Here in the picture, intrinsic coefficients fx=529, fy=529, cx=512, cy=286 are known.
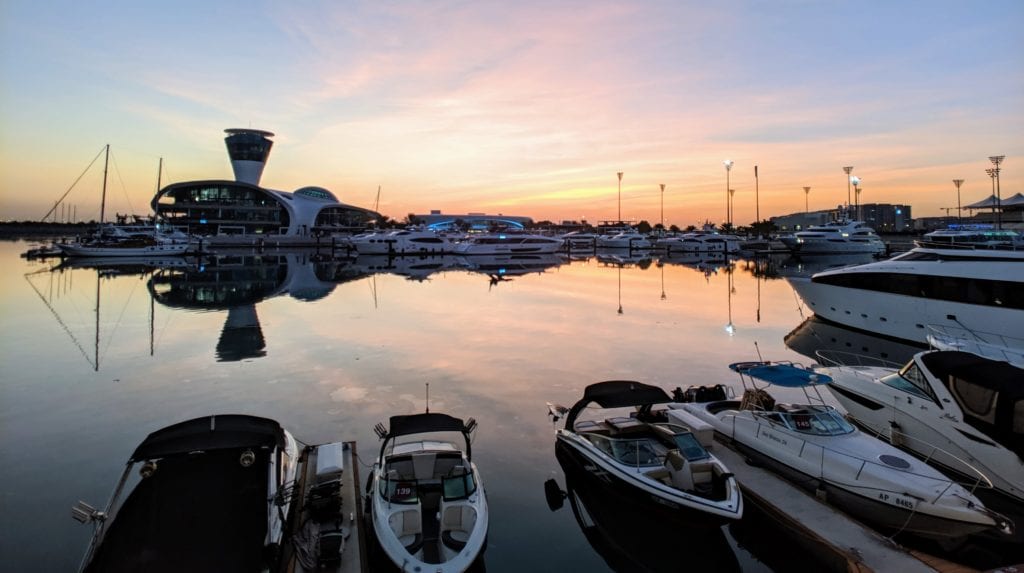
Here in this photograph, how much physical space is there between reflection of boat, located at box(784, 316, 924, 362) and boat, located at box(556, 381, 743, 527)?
43.4ft

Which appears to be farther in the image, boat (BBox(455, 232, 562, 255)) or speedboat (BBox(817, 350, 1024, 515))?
boat (BBox(455, 232, 562, 255))

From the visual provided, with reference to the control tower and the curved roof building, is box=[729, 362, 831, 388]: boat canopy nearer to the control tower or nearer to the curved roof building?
the curved roof building

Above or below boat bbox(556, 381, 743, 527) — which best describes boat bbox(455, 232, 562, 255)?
above

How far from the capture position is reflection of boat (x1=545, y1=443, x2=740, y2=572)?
26.2 ft

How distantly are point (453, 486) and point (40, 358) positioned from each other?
18.8 metres

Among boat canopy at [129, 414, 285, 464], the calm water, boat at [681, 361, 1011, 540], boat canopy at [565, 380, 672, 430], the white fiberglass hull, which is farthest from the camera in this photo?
the white fiberglass hull

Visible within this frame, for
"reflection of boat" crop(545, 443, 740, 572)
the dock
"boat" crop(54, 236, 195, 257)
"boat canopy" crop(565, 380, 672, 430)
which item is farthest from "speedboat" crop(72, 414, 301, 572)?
"boat" crop(54, 236, 195, 257)

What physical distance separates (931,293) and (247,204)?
127m

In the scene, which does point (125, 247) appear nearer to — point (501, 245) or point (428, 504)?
point (501, 245)

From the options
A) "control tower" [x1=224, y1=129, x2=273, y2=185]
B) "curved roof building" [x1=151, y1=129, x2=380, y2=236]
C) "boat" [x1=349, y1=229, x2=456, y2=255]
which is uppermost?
"control tower" [x1=224, y1=129, x2=273, y2=185]

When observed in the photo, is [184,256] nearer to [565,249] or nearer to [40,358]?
[40,358]

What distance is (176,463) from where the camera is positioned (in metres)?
7.55

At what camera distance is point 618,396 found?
35.0 feet

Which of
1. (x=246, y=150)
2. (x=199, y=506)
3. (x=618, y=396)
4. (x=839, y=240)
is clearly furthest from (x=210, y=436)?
(x=246, y=150)
